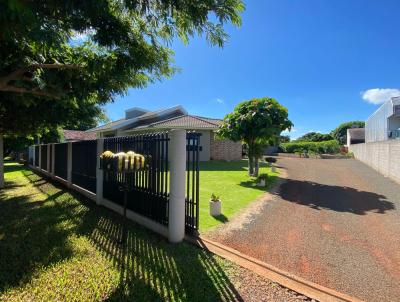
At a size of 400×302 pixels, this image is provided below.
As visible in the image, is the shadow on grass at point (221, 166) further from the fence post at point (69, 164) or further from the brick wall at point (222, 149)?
the fence post at point (69, 164)

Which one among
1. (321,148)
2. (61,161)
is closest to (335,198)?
(61,161)

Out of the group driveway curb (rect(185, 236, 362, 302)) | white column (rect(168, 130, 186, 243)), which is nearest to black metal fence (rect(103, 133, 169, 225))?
white column (rect(168, 130, 186, 243))

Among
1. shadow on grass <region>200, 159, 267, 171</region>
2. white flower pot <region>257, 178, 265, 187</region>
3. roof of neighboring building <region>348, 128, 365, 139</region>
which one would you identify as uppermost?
roof of neighboring building <region>348, 128, 365, 139</region>

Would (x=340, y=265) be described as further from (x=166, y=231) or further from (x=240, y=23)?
(x=240, y=23)

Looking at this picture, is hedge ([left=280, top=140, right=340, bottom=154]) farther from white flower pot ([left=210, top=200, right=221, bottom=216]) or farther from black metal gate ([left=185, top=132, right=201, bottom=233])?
black metal gate ([left=185, top=132, right=201, bottom=233])

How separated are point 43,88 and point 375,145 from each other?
19706 millimetres

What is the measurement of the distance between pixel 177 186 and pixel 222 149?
16586 millimetres

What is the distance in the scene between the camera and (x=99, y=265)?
13.4ft

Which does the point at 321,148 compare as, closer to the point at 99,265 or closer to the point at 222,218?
the point at 222,218

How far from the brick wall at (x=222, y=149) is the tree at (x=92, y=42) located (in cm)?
1383

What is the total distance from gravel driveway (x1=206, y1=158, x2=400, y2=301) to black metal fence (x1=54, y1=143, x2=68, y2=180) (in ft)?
29.5

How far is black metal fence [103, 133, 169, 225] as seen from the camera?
5.41 m

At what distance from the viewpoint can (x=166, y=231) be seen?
206 inches

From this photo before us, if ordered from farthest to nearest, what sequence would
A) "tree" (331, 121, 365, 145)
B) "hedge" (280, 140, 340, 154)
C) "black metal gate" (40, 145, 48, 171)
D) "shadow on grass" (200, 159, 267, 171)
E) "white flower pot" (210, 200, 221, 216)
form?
"tree" (331, 121, 365, 145) < "hedge" (280, 140, 340, 154) < "shadow on grass" (200, 159, 267, 171) < "black metal gate" (40, 145, 48, 171) < "white flower pot" (210, 200, 221, 216)
